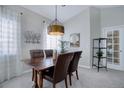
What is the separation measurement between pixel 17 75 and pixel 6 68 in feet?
1.77

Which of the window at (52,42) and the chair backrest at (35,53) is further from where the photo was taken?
the window at (52,42)

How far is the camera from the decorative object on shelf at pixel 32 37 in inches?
156

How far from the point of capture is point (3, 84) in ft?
9.27

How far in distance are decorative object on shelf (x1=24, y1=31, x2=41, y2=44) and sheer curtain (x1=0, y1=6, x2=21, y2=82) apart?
393mm

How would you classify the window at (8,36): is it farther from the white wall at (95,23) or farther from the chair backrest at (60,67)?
the white wall at (95,23)

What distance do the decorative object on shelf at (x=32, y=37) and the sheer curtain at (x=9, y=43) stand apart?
0.39 meters

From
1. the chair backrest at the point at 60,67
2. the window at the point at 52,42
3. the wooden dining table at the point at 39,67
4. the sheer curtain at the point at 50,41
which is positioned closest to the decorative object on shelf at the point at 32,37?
the sheer curtain at the point at 50,41

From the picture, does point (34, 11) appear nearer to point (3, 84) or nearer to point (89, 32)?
point (89, 32)

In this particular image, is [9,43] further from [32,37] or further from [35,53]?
[32,37]

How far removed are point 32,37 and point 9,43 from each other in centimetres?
109

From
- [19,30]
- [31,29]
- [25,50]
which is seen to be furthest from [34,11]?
[25,50]

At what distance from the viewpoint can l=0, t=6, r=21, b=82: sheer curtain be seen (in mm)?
3023

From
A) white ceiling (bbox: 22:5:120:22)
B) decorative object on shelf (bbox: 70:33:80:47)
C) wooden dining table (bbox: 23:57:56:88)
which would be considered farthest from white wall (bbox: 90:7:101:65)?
wooden dining table (bbox: 23:57:56:88)

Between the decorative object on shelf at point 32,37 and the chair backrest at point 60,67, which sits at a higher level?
the decorative object on shelf at point 32,37
